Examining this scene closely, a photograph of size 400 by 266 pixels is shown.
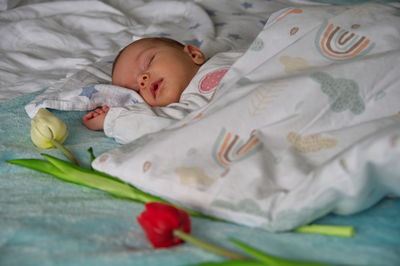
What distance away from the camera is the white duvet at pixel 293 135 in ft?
3.09

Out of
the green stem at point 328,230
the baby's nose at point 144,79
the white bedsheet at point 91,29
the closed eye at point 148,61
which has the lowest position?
the white bedsheet at point 91,29

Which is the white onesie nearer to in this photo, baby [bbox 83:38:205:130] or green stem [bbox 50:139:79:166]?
baby [bbox 83:38:205:130]

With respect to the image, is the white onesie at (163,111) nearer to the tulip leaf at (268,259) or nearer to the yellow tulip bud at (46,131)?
the yellow tulip bud at (46,131)

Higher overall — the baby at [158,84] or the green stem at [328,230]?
the green stem at [328,230]

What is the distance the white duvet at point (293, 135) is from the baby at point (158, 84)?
15cm

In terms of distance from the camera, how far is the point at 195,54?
1714 mm

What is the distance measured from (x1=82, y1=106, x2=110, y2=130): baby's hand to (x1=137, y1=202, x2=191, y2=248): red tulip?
658 mm

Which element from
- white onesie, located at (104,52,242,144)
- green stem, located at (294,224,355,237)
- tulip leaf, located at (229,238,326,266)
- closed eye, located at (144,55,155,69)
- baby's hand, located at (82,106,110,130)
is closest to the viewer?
tulip leaf, located at (229,238,326,266)

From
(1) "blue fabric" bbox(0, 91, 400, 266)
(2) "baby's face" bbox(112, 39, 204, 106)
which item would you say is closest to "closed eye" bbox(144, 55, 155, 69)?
(2) "baby's face" bbox(112, 39, 204, 106)

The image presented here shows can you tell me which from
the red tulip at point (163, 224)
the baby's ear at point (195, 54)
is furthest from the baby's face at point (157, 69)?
the red tulip at point (163, 224)

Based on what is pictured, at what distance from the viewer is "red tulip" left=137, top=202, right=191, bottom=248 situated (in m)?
0.89

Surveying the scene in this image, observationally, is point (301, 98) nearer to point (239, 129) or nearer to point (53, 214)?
point (239, 129)

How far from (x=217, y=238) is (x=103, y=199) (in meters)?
0.29

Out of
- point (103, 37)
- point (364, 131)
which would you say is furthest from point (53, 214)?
point (103, 37)
